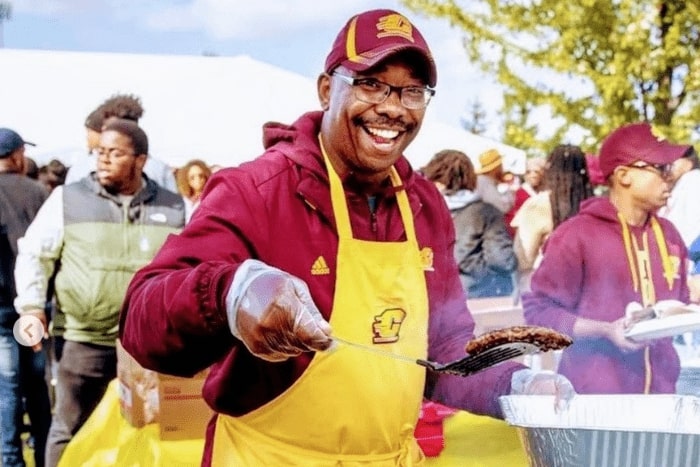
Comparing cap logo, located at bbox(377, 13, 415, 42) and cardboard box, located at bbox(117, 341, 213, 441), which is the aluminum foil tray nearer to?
cap logo, located at bbox(377, 13, 415, 42)

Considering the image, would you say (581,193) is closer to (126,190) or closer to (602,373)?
(602,373)

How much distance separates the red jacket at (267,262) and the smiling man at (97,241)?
1416mm

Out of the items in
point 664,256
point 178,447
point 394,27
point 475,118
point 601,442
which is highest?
point 475,118

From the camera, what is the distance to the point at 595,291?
2383 millimetres

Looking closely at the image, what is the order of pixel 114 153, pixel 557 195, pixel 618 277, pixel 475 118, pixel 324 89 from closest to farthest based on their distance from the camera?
1. pixel 324 89
2. pixel 618 277
3. pixel 114 153
4. pixel 557 195
5. pixel 475 118

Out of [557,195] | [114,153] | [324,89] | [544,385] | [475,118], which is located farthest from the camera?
[475,118]

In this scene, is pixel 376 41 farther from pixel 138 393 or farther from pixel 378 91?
pixel 138 393

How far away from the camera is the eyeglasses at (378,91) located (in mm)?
1297

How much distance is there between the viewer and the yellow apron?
1253mm

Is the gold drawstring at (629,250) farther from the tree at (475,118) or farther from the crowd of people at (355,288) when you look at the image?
the tree at (475,118)

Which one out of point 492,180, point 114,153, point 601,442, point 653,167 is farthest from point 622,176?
point 601,442

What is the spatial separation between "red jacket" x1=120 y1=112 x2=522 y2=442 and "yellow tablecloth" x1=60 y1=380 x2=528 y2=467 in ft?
1.78

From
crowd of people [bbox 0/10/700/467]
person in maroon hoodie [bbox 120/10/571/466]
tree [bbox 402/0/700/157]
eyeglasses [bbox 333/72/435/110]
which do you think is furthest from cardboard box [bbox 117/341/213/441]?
tree [bbox 402/0/700/157]

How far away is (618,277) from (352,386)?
1.26m
